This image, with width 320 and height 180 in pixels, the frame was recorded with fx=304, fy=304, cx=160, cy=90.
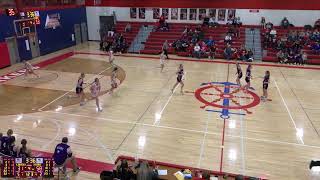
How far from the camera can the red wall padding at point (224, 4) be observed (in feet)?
88.0

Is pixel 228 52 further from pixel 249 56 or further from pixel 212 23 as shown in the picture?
pixel 212 23

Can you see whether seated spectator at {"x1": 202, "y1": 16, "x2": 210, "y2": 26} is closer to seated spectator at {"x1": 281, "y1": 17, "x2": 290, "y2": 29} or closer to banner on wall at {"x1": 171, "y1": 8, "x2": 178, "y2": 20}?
banner on wall at {"x1": 171, "y1": 8, "x2": 178, "y2": 20}

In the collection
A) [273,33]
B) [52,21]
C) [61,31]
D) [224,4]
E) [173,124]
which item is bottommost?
[173,124]

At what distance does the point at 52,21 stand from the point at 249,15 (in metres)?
17.9

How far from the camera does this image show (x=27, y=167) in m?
8.16

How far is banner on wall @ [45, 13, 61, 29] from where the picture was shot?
86.0 feet

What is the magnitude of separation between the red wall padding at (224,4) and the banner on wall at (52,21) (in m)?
5.21

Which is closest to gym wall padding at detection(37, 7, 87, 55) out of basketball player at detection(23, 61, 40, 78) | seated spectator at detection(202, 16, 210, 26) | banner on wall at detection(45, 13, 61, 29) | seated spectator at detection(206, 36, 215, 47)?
banner on wall at detection(45, 13, 61, 29)

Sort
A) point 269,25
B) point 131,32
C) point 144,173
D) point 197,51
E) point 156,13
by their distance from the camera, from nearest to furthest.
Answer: point 144,173 < point 197,51 < point 269,25 < point 131,32 < point 156,13

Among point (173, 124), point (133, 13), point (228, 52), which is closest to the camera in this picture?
point (173, 124)

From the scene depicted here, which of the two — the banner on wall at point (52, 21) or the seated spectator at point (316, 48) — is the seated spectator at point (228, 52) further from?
the banner on wall at point (52, 21)

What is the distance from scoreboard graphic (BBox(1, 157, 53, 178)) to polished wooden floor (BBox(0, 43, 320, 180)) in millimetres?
1053

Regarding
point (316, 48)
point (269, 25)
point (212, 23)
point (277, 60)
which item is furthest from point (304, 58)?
point (212, 23)

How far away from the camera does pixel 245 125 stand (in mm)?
12516
